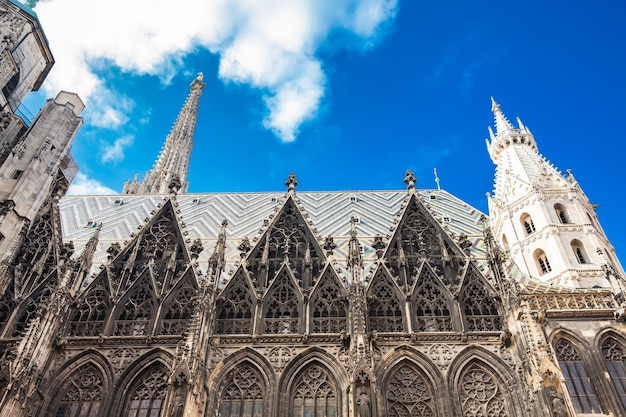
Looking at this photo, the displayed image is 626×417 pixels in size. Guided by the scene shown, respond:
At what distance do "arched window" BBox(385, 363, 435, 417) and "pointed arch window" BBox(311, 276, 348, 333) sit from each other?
212 cm

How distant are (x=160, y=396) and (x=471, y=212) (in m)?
15.8

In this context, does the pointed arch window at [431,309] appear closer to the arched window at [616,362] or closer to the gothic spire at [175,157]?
the arched window at [616,362]

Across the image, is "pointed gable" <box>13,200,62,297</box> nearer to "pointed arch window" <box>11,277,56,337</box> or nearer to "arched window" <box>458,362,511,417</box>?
"pointed arch window" <box>11,277,56,337</box>

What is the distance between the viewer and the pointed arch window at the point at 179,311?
56.2 ft

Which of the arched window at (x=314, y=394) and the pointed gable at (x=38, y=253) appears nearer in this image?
the arched window at (x=314, y=394)

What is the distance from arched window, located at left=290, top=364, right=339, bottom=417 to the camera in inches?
594

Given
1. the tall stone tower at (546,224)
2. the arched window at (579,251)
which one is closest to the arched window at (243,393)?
the tall stone tower at (546,224)

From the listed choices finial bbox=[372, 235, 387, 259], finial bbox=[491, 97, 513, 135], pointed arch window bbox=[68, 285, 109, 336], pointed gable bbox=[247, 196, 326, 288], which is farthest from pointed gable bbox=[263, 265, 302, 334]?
finial bbox=[491, 97, 513, 135]

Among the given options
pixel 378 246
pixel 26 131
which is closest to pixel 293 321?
pixel 378 246

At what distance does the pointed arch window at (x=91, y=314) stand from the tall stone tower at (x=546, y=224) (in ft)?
53.2

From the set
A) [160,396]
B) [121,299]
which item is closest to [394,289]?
[160,396]

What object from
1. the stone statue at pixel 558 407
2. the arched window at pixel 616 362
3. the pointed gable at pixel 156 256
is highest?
the pointed gable at pixel 156 256

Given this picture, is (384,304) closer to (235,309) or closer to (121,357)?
(235,309)

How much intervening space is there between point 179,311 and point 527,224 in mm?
16726
